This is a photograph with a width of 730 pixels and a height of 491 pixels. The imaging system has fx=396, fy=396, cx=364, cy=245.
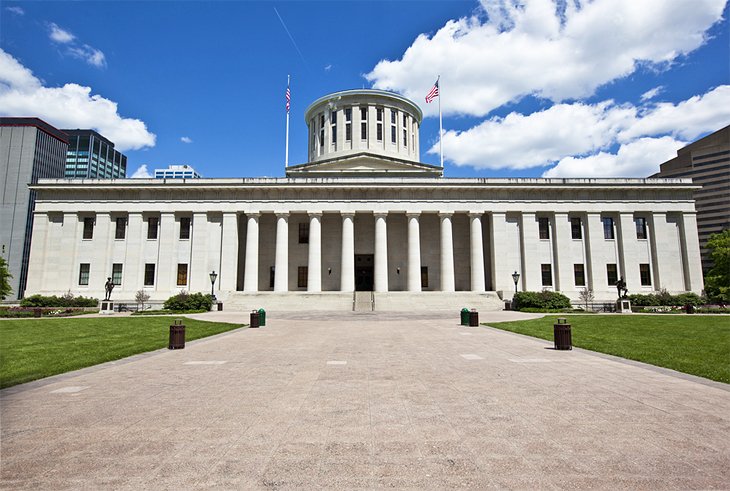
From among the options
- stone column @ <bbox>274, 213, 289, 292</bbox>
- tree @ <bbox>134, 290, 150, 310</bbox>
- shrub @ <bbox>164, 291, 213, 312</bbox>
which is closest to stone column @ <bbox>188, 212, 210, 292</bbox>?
tree @ <bbox>134, 290, 150, 310</bbox>

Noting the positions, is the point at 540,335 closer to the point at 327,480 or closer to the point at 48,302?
the point at 327,480

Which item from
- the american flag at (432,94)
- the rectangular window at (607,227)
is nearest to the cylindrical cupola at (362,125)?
the american flag at (432,94)

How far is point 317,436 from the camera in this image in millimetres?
5777

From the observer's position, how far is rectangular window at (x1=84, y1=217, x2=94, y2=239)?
159 ft

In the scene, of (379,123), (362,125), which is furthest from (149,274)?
(379,123)

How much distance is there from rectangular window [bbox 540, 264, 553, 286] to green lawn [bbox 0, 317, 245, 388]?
126 feet

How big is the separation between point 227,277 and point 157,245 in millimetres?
9814

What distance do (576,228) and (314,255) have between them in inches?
1264

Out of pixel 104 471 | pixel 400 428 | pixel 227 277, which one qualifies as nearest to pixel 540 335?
pixel 400 428

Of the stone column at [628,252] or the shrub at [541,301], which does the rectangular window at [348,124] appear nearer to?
the shrub at [541,301]

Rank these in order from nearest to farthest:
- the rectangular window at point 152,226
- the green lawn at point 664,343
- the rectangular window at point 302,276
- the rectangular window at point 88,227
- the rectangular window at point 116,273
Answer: the green lawn at point 664,343 < the rectangular window at point 116,273 < the rectangular window at point 152,226 < the rectangular window at point 88,227 < the rectangular window at point 302,276

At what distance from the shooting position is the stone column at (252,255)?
46.6 meters

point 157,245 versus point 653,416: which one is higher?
point 157,245

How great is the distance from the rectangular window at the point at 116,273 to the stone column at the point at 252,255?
49.4ft
